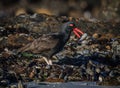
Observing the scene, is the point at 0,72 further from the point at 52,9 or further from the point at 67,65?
the point at 52,9

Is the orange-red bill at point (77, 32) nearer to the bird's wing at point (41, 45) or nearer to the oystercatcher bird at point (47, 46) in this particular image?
→ the oystercatcher bird at point (47, 46)

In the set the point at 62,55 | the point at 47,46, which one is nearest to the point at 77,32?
the point at 62,55

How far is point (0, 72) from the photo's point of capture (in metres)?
14.2

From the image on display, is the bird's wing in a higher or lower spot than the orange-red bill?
lower

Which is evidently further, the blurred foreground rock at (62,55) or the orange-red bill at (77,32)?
the orange-red bill at (77,32)

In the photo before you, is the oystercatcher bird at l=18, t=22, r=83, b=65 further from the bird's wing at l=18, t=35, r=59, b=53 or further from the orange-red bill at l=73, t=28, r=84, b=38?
the orange-red bill at l=73, t=28, r=84, b=38

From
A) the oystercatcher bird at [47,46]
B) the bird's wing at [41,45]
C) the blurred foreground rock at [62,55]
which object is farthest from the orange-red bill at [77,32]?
the bird's wing at [41,45]

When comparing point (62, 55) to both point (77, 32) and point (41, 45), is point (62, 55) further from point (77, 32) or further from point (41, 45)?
point (41, 45)

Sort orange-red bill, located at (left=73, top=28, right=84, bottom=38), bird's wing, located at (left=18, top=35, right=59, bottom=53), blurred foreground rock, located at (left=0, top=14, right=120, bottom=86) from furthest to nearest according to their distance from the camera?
orange-red bill, located at (left=73, top=28, right=84, bottom=38) → bird's wing, located at (left=18, top=35, right=59, bottom=53) → blurred foreground rock, located at (left=0, top=14, right=120, bottom=86)

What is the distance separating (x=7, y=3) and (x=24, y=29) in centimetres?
640

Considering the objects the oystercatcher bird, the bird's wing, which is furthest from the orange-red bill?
the bird's wing

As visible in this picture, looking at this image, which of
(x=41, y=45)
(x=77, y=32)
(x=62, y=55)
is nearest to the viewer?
(x=41, y=45)

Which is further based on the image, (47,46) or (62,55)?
(62,55)

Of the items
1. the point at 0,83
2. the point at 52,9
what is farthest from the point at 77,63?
the point at 52,9
